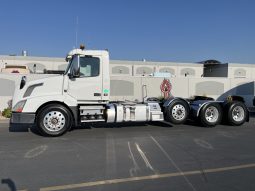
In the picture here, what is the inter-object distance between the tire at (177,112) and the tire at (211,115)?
63 centimetres

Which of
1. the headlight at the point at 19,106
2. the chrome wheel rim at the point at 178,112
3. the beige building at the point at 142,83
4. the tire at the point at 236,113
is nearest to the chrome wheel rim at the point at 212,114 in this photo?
the tire at the point at 236,113

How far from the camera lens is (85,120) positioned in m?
10.4

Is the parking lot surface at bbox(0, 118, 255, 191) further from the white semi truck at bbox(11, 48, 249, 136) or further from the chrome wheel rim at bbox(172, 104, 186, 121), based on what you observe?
the chrome wheel rim at bbox(172, 104, 186, 121)

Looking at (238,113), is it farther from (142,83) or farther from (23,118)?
(142,83)

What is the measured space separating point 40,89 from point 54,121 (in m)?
1.12

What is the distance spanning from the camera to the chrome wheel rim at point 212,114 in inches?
492

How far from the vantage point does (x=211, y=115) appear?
12602 millimetres

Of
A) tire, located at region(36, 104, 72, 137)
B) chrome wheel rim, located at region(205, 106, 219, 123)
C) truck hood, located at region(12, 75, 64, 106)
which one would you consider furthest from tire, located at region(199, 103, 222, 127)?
truck hood, located at region(12, 75, 64, 106)

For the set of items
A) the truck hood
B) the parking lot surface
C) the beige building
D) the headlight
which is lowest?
the parking lot surface

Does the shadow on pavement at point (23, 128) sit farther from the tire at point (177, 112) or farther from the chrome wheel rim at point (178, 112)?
the chrome wheel rim at point (178, 112)

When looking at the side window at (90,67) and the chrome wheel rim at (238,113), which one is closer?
the side window at (90,67)

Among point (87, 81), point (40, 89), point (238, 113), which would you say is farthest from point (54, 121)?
point (238, 113)

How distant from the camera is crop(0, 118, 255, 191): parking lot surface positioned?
17.7 feet

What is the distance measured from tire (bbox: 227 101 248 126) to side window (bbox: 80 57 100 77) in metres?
5.68
